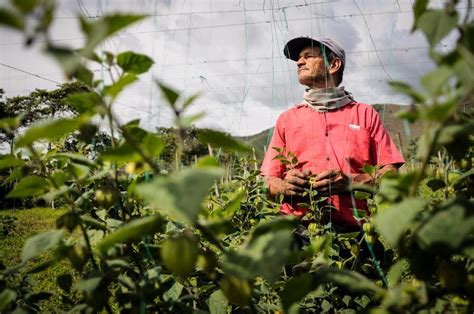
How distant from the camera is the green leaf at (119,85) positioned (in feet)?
1.69

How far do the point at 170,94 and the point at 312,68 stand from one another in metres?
1.62

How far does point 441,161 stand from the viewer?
2.20 ft

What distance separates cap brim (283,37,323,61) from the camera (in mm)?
2012

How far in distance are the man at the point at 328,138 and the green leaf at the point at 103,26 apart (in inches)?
48.8

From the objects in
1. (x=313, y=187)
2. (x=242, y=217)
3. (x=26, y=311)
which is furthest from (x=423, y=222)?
(x=242, y=217)

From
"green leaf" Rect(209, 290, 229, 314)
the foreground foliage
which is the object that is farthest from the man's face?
"green leaf" Rect(209, 290, 229, 314)

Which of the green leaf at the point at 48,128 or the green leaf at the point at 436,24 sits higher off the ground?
the green leaf at the point at 436,24

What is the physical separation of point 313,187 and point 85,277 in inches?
43.3

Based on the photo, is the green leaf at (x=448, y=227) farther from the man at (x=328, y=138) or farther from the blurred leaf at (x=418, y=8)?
the man at (x=328, y=138)

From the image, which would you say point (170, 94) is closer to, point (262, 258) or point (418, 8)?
point (262, 258)

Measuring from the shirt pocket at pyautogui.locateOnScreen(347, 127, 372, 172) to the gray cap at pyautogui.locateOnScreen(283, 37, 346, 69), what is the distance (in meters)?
0.47

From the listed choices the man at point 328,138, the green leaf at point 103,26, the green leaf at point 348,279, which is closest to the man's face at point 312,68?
the man at point 328,138

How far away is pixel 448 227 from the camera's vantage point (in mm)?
421

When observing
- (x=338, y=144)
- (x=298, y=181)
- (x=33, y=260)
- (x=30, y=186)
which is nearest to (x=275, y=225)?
(x=30, y=186)
